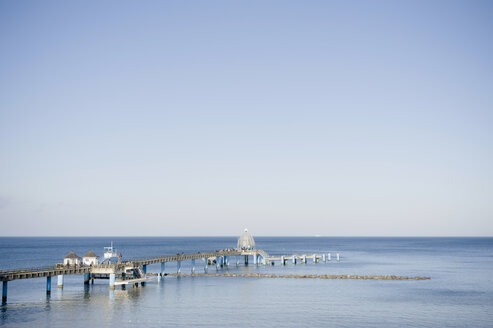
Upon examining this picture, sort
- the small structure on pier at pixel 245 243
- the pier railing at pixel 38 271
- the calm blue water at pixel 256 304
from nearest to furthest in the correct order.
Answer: the calm blue water at pixel 256 304 → the pier railing at pixel 38 271 → the small structure on pier at pixel 245 243

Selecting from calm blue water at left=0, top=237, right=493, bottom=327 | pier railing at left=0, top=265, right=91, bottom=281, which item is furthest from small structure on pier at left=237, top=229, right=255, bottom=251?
pier railing at left=0, top=265, right=91, bottom=281

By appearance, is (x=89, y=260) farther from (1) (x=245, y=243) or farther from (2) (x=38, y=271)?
(1) (x=245, y=243)

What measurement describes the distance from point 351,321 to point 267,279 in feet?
119

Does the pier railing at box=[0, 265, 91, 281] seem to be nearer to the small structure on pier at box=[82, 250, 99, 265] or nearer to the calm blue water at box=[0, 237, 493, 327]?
the calm blue water at box=[0, 237, 493, 327]

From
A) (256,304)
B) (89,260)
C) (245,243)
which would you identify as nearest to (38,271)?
(89,260)

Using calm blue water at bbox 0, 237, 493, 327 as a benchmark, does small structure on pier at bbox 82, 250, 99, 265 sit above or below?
above

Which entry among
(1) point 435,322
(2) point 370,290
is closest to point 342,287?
(2) point 370,290

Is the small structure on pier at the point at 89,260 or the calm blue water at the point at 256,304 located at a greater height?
the small structure on pier at the point at 89,260

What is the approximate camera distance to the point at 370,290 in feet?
224

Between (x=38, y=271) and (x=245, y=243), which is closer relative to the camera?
(x=38, y=271)

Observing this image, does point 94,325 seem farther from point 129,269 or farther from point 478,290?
point 478,290

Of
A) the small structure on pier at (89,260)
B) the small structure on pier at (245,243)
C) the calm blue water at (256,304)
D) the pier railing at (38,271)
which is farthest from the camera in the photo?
the small structure on pier at (245,243)

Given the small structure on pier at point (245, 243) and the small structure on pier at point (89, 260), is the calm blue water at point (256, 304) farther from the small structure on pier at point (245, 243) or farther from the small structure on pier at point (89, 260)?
the small structure on pier at point (245, 243)

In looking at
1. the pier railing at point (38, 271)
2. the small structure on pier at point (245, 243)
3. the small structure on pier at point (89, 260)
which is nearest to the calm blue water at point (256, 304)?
the pier railing at point (38, 271)
